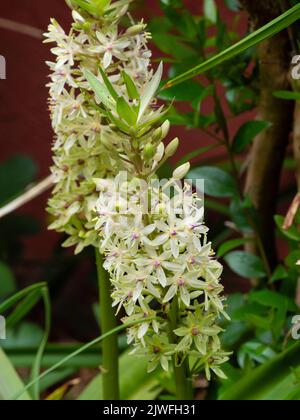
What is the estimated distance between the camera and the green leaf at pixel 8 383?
2.85 feet

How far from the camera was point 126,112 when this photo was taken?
64 centimetres

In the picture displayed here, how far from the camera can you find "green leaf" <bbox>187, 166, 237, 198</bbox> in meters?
1.03

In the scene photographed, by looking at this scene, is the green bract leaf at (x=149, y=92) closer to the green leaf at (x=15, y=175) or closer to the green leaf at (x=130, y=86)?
the green leaf at (x=130, y=86)

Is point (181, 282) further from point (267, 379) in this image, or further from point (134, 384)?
point (134, 384)

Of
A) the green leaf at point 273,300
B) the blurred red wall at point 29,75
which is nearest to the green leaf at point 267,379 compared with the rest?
→ the green leaf at point 273,300

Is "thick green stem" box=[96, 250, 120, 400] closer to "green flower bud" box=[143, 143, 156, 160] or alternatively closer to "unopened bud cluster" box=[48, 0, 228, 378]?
"unopened bud cluster" box=[48, 0, 228, 378]

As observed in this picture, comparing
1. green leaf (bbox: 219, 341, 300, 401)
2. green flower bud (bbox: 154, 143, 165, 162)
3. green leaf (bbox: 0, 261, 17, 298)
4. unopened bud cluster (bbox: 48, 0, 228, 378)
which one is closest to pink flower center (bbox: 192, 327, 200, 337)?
unopened bud cluster (bbox: 48, 0, 228, 378)

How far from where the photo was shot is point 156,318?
690 millimetres

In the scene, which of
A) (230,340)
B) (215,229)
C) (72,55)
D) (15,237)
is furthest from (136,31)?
(15,237)

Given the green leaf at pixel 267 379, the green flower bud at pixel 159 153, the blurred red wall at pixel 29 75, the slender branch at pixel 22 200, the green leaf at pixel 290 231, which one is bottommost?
the green leaf at pixel 267 379

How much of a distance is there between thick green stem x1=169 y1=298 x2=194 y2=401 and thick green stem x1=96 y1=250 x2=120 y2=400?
0.13 meters

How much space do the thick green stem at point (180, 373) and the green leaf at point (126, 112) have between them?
0.54 feet
